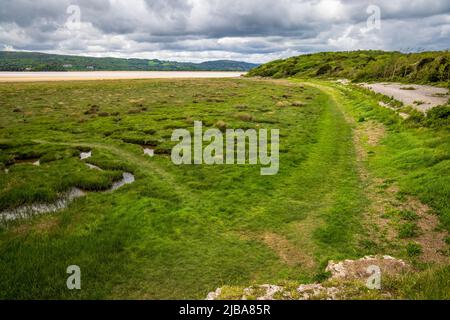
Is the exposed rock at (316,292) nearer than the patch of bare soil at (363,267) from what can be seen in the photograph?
Yes

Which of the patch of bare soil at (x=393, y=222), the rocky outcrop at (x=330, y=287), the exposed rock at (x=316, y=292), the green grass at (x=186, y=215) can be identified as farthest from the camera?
the patch of bare soil at (x=393, y=222)

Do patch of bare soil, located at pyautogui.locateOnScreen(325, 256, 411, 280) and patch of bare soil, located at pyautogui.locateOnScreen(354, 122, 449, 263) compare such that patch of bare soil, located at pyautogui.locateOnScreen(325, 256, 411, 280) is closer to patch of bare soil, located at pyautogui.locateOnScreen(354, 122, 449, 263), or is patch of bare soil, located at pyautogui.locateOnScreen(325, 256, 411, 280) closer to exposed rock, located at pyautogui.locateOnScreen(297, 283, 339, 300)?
exposed rock, located at pyautogui.locateOnScreen(297, 283, 339, 300)

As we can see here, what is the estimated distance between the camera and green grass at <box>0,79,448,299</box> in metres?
11.5

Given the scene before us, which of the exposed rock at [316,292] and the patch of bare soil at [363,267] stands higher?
the exposed rock at [316,292]

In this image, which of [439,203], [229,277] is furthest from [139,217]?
[439,203]

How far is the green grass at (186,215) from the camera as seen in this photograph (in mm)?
11516

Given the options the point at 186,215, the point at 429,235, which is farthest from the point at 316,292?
the point at 186,215

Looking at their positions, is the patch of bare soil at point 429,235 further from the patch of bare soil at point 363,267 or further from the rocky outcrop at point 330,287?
the rocky outcrop at point 330,287

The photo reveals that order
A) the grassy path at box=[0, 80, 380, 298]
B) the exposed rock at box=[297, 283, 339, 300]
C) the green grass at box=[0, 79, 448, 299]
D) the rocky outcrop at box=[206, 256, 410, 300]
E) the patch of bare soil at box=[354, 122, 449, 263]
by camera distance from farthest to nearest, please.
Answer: the patch of bare soil at box=[354, 122, 449, 263]
the green grass at box=[0, 79, 448, 299]
the grassy path at box=[0, 80, 380, 298]
the rocky outcrop at box=[206, 256, 410, 300]
the exposed rock at box=[297, 283, 339, 300]

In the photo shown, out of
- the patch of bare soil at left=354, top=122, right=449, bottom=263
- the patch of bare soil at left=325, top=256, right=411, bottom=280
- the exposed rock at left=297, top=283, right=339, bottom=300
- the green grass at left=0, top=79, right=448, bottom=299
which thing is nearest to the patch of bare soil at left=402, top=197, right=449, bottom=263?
the patch of bare soil at left=354, top=122, right=449, bottom=263

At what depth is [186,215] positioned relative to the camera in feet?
53.0

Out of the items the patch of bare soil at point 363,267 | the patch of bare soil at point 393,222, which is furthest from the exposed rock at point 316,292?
the patch of bare soil at point 393,222

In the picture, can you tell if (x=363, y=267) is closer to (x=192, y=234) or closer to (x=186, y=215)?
(x=192, y=234)
